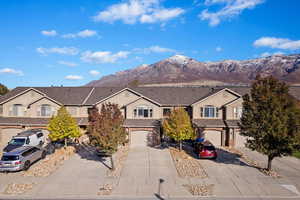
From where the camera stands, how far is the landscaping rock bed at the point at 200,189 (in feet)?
42.5

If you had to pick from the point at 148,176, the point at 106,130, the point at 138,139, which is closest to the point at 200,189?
the point at 148,176

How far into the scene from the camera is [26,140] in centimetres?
2122

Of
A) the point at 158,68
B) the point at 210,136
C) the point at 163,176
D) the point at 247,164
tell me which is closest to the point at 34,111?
the point at 163,176

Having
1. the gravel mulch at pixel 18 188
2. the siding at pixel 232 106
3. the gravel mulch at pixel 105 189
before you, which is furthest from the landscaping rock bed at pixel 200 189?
the siding at pixel 232 106

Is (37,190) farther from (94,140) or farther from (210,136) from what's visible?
(210,136)

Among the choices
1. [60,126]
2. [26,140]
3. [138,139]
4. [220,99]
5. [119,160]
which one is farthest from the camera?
[220,99]

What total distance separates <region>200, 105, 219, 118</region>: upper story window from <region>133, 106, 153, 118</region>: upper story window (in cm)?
667

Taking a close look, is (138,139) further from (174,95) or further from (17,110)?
(17,110)

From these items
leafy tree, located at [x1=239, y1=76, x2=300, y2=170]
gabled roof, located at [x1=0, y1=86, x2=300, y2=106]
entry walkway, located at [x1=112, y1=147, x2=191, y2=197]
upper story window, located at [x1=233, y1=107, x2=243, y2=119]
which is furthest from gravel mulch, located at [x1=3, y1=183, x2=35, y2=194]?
upper story window, located at [x1=233, y1=107, x2=243, y2=119]

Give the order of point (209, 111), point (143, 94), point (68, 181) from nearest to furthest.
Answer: point (68, 181)
point (209, 111)
point (143, 94)

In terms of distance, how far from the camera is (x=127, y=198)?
12430 millimetres

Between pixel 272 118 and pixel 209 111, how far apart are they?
38.9 feet

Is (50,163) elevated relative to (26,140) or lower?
lower

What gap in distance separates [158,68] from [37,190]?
173931 mm
